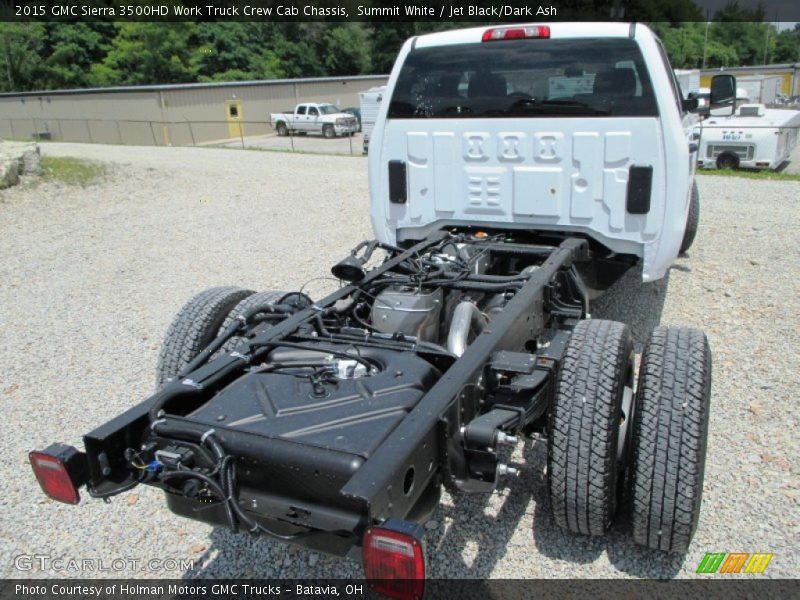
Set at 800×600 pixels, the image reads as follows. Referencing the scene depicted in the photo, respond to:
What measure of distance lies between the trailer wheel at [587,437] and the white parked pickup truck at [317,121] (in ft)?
95.7

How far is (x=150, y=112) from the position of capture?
32.2 meters

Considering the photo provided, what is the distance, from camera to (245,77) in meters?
50.6

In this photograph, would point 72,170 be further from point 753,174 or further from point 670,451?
point 753,174

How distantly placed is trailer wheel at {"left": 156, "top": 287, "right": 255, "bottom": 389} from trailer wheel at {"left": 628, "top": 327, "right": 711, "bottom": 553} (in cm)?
221

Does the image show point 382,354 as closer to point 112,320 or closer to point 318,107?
point 112,320

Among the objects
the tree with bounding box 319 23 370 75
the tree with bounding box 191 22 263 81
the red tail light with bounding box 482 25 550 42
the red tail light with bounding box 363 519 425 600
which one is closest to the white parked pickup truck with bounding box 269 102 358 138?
the tree with bounding box 191 22 263 81

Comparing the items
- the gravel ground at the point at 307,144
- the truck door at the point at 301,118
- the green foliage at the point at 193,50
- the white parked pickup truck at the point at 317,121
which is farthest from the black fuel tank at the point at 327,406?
the green foliage at the point at 193,50

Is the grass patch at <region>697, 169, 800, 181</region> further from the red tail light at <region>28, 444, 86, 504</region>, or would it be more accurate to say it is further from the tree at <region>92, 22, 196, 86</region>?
the tree at <region>92, 22, 196, 86</region>

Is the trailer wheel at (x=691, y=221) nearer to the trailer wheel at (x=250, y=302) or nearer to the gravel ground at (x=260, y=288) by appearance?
the gravel ground at (x=260, y=288)

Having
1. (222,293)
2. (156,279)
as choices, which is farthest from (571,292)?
(156,279)

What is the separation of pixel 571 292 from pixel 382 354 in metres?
1.75

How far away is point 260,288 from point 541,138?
362 centimetres

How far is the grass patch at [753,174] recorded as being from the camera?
44.6ft

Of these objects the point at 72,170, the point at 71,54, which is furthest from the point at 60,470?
the point at 71,54
